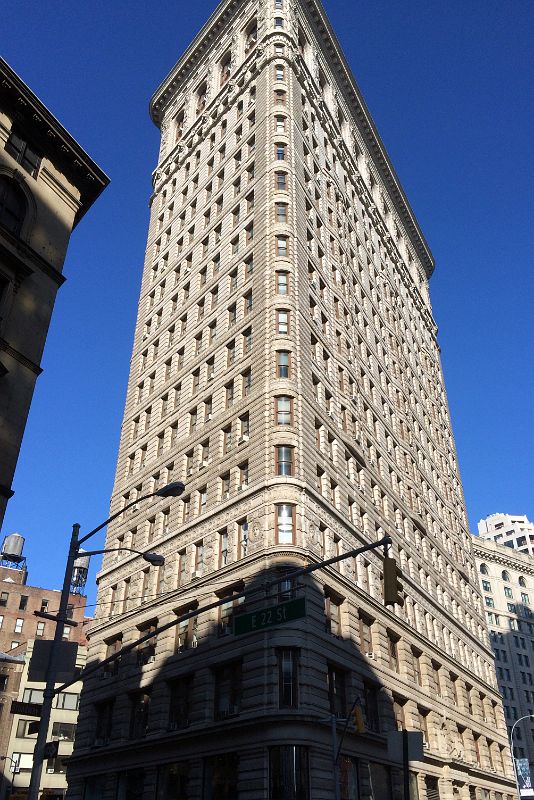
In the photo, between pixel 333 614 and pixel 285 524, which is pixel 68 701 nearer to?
pixel 333 614

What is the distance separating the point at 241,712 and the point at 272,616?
1677 centimetres

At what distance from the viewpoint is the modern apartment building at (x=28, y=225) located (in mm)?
24141

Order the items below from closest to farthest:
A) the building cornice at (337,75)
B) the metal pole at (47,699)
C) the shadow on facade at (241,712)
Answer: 1. the metal pole at (47,699)
2. the shadow on facade at (241,712)
3. the building cornice at (337,75)

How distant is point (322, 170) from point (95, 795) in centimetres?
5203

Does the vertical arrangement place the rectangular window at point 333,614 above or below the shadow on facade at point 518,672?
below

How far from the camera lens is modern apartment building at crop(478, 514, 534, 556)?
18348 centimetres

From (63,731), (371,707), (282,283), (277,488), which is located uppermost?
(282,283)

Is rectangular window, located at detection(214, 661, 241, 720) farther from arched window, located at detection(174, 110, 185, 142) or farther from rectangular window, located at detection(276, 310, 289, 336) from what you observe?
arched window, located at detection(174, 110, 185, 142)

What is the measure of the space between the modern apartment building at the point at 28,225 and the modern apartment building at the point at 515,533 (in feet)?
556

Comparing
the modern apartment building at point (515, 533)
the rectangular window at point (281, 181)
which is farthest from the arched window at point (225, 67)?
the modern apartment building at point (515, 533)

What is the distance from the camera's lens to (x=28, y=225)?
90.0 ft

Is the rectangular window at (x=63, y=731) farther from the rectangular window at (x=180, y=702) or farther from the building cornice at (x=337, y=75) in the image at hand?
the building cornice at (x=337, y=75)

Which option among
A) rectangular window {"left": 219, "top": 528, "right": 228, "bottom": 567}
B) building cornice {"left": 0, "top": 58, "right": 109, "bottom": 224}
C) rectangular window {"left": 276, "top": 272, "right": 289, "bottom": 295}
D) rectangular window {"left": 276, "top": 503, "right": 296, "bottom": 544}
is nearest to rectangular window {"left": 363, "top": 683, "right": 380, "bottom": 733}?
rectangular window {"left": 276, "top": 503, "right": 296, "bottom": 544}

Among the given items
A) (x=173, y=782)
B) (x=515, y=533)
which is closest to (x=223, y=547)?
(x=173, y=782)
